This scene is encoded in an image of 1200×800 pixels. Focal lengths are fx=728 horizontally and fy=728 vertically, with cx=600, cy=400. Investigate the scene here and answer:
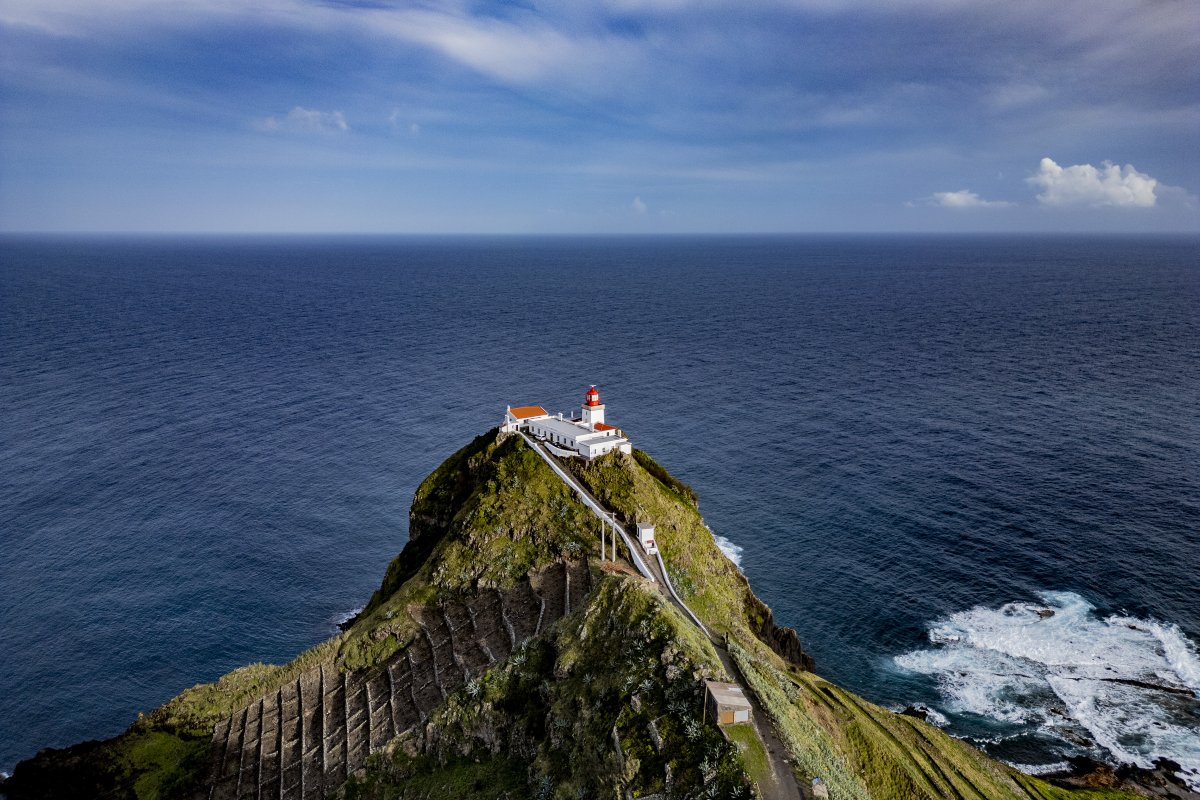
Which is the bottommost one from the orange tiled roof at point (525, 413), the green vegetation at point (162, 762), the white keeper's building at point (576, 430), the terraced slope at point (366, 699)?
the green vegetation at point (162, 762)

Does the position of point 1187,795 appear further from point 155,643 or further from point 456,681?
point 155,643

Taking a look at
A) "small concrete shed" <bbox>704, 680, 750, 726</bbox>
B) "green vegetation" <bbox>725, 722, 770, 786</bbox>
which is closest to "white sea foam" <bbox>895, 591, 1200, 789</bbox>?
"small concrete shed" <bbox>704, 680, 750, 726</bbox>

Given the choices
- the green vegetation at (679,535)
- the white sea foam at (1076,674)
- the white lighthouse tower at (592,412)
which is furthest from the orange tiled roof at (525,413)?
the white sea foam at (1076,674)

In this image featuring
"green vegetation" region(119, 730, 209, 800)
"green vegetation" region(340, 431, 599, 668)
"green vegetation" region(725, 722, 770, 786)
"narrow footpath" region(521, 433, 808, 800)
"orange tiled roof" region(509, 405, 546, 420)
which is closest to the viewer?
"narrow footpath" region(521, 433, 808, 800)

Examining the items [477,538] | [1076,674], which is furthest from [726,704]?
[1076,674]

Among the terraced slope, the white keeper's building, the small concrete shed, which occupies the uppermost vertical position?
the white keeper's building

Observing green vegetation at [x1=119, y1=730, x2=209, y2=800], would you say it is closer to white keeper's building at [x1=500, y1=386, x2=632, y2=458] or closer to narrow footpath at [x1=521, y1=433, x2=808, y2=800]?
narrow footpath at [x1=521, y1=433, x2=808, y2=800]

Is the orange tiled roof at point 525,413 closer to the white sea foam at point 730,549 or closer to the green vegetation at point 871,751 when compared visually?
the white sea foam at point 730,549
